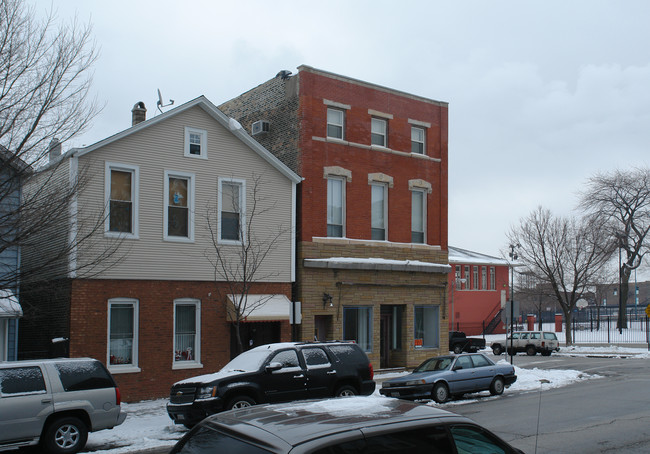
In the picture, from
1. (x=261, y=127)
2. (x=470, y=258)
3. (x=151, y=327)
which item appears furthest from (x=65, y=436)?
(x=470, y=258)

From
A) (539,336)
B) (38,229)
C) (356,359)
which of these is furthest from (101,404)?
(539,336)

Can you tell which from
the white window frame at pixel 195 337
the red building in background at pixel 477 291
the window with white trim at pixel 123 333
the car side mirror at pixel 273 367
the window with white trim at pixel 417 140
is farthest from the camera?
the red building in background at pixel 477 291

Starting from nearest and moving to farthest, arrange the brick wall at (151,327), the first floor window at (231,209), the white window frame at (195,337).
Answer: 1. the brick wall at (151,327)
2. the white window frame at (195,337)
3. the first floor window at (231,209)

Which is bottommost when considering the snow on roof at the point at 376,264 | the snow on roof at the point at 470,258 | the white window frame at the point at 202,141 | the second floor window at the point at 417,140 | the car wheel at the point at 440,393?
the car wheel at the point at 440,393

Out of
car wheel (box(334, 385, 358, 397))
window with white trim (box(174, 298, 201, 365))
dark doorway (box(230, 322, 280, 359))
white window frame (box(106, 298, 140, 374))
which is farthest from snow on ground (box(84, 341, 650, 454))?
dark doorway (box(230, 322, 280, 359))

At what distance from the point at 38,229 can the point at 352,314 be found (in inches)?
559

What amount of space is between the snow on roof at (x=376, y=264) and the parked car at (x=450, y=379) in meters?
5.38

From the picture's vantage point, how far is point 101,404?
12828mm

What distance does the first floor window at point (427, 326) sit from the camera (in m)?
27.1

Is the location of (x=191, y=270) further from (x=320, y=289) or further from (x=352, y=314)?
(x=352, y=314)

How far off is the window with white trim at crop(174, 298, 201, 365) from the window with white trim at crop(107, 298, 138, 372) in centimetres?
131

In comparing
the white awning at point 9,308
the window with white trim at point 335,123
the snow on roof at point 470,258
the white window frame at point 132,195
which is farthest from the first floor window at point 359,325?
the snow on roof at point 470,258

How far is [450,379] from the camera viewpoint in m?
18.8

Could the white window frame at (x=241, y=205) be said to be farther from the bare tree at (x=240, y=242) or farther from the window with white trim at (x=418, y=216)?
the window with white trim at (x=418, y=216)
